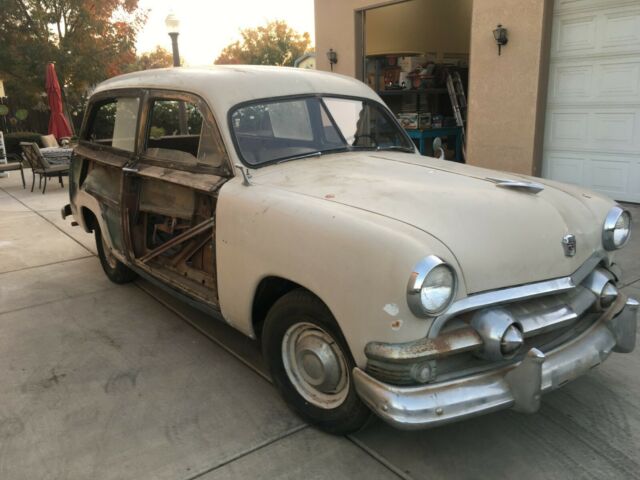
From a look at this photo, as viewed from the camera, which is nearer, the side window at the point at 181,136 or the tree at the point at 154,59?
the side window at the point at 181,136

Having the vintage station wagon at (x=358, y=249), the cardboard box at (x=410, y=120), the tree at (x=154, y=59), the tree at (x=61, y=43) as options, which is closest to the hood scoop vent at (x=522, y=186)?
the vintage station wagon at (x=358, y=249)

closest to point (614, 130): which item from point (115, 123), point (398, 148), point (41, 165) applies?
point (398, 148)

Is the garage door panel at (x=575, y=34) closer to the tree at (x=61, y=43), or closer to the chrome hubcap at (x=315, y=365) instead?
the chrome hubcap at (x=315, y=365)

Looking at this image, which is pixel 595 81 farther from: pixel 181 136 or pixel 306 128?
pixel 181 136

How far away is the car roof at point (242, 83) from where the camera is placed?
136 inches

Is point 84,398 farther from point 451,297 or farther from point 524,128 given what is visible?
point 524,128

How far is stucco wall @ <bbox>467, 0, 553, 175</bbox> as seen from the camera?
7590 millimetres

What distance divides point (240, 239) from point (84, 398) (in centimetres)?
133

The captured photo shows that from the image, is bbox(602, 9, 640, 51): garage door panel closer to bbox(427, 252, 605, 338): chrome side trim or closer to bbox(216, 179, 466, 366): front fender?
bbox(427, 252, 605, 338): chrome side trim

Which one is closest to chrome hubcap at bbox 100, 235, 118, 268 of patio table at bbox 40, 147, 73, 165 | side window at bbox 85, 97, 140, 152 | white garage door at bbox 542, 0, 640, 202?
side window at bbox 85, 97, 140, 152

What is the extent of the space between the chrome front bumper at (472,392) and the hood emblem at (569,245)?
456 mm

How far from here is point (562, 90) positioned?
7.68m

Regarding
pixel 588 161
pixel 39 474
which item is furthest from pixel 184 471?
pixel 588 161

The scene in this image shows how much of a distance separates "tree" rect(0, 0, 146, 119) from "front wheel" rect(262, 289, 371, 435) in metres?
17.2
